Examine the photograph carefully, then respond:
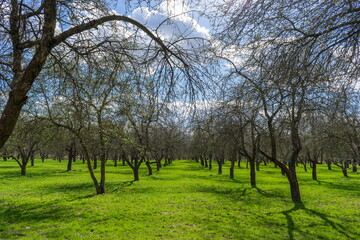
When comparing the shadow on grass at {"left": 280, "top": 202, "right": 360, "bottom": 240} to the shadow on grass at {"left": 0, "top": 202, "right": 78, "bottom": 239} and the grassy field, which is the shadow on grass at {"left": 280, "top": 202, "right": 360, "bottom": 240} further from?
the shadow on grass at {"left": 0, "top": 202, "right": 78, "bottom": 239}

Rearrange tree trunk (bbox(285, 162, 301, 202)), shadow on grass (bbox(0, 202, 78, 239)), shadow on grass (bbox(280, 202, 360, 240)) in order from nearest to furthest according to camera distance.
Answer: shadow on grass (bbox(0, 202, 78, 239)) < shadow on grass (bbox(280, 202, 360, 240)) < tree trunk (bbox(285, 162, 301, 202))

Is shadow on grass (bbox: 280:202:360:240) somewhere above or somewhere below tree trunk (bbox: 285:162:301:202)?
below

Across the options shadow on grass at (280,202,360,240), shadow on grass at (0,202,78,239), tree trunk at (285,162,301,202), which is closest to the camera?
shadow on grass at (0,202,78,239)

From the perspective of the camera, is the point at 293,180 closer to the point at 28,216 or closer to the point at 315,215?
the point at 315,215

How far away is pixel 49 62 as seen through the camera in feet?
18.3

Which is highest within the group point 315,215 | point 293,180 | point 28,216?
point 293,180

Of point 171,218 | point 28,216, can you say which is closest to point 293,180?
point 171,218

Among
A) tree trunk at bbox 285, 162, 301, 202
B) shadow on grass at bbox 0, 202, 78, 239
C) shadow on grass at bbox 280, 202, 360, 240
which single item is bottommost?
shadow on grass at bbox 280, 202, 360, 240

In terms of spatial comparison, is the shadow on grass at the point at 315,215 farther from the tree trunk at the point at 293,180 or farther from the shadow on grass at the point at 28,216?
the shadow on grass at the point at 28,216

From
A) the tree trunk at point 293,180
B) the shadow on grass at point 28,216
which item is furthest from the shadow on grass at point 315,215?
the shadow on grass at point 28,216

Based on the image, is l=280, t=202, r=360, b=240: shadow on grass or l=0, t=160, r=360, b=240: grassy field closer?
l=0, t=160, r=360, b=240: grassy field

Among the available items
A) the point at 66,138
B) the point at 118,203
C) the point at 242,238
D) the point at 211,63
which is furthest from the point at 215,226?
the point at 66,138

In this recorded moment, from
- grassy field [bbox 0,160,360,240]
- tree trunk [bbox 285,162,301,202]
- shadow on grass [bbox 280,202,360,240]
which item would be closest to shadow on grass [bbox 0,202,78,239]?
grassy field [bbox 0,160,360,240]

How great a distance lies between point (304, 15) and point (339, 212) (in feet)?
36.1
